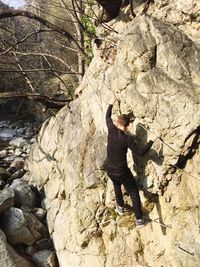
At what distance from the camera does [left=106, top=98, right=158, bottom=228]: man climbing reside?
693cm

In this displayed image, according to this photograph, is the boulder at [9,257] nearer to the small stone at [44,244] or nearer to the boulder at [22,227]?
the boulder at [22,227]

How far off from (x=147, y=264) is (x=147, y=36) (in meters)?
4.45

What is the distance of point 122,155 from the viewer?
7070mm

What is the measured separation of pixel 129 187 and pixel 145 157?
0.64m

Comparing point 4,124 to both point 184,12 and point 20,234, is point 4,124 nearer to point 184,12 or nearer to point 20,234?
point 20,234

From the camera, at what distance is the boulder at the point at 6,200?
33.9 feet

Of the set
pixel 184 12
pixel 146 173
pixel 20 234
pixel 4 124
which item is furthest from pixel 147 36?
pixel 4 124

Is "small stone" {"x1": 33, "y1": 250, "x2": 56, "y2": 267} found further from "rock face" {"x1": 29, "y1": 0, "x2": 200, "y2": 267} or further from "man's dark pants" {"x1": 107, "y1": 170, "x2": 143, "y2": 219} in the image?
"man's dark pants" {"x1": 107, "y1": 170, "x2": 143, "y2": 219}

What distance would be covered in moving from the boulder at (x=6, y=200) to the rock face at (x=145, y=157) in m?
1.55

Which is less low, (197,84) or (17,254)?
(197,84)

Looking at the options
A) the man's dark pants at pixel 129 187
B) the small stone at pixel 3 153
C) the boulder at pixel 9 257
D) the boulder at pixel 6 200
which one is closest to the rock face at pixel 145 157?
the man's dark pants at pixel 129 187

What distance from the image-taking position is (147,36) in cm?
732

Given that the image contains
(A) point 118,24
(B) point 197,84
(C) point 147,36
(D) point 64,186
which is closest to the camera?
(B) point 197,84

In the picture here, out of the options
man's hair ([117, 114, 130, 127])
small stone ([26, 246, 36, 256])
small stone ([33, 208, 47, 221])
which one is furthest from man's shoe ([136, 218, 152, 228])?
small stone ([33, 208, 47, 221])
